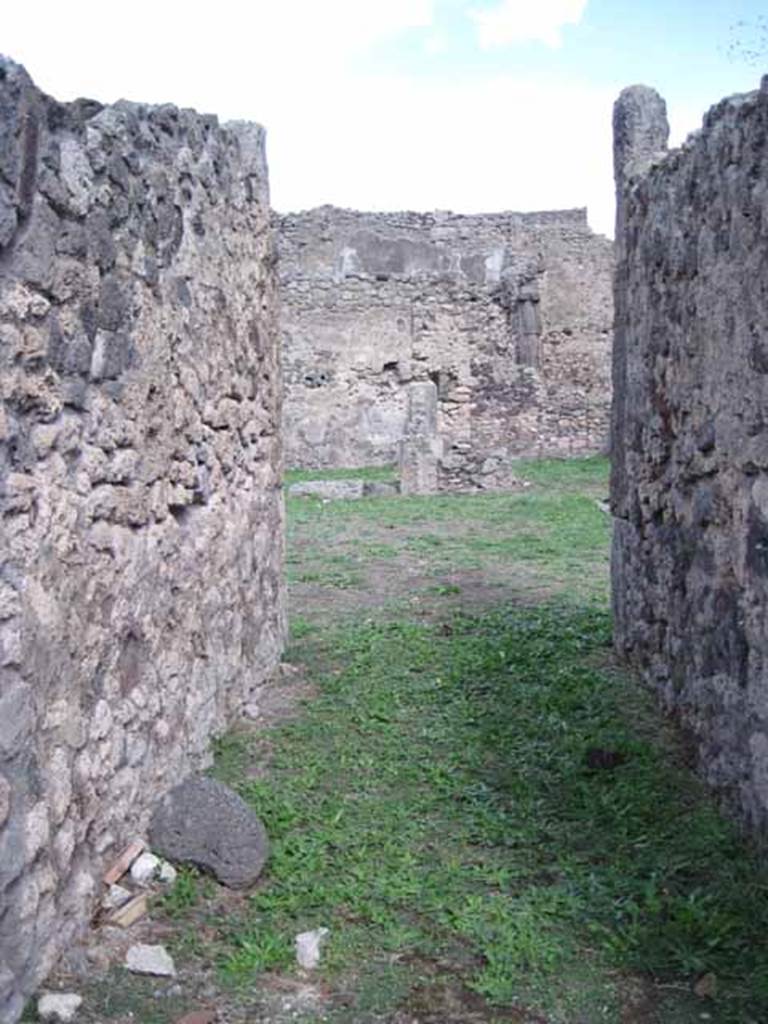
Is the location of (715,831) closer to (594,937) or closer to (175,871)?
(594,937)

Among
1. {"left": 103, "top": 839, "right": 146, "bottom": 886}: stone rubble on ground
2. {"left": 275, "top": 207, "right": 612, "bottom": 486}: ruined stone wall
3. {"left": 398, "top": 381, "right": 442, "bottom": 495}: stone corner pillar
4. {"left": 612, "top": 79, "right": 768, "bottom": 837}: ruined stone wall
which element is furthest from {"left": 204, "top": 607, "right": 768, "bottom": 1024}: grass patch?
{"left": 275, "top": 207, "right": 612, "bottom": 486}: ruined stone wall

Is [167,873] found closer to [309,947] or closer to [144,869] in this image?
[144,869]

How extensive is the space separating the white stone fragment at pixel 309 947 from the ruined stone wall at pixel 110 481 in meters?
0.61

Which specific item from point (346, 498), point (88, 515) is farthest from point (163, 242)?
point (346, 498)

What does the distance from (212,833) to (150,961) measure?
62cm

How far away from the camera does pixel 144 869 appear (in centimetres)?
345

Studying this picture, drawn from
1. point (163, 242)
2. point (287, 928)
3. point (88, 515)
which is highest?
point (163, 242)

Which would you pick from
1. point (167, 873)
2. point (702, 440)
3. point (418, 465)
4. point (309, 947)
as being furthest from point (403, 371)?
point (309, 947)

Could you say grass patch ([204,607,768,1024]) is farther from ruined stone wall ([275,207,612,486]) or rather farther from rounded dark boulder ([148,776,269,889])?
ruined stone wall ([275,207,612,486])

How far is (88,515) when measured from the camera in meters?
3.24

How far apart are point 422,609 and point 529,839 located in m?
3.27

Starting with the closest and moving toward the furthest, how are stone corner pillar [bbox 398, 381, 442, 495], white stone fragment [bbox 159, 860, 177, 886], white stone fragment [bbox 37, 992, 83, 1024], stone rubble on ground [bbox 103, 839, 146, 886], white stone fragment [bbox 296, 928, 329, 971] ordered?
white stone fragment [bbox 37, 992, 83, 1024] < white stone fragment [bbox 296, 928, 329, 971] < stone rubble on ground [bbox 103, 839, 146, 886] < white stone fragment [bbox 159, 860, 177, 886] < stone corner pillar [bbox 398, 381, 442, 495]

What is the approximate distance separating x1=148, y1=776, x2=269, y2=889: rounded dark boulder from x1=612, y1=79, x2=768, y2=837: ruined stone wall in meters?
1.60

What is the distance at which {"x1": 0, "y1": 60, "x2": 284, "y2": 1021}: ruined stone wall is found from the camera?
273 centimetres
